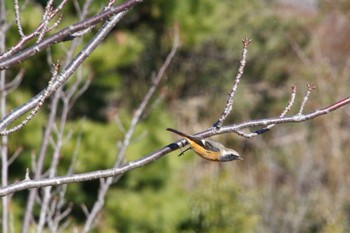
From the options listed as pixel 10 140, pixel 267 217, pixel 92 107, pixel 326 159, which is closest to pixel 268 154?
pixel 326 159

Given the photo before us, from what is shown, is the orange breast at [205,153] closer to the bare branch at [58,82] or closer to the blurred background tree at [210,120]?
the bare branch at [58,82]

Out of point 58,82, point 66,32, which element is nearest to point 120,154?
point 58,82

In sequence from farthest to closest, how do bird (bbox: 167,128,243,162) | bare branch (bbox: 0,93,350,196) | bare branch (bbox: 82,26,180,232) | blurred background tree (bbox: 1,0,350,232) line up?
blurred background tree (bbox: 1,0,350,232)
bare branch (bbox: 82,26,180,232)
bird (bbox: 167,128,243,162)
bare branch (bbox: 0,93,350,196)

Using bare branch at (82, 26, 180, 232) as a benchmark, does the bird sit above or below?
below

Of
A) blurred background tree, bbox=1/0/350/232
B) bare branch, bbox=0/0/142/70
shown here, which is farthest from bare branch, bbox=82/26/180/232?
bare branch, bbox=0/0/142/70

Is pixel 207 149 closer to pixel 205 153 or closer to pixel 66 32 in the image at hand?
pixel 205 153

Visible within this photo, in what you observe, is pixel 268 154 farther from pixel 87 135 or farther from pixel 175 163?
pixel 87 135

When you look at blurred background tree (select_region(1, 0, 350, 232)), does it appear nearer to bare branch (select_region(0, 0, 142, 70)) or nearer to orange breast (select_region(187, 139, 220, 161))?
orange breast (select_region(187, 139, 220, 161))

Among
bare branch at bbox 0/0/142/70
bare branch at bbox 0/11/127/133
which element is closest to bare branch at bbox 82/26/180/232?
bare branch at bbox 0/11/127/133

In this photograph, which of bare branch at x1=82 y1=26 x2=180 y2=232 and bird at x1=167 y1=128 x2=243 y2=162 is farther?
bare branch at x1=82 y1=26 x2=180 y2=232

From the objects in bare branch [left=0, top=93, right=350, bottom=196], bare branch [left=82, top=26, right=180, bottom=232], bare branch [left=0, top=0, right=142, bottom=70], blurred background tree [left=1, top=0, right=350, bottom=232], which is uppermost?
blurred background tree [left=1, top=0, right=350, bottom=232]

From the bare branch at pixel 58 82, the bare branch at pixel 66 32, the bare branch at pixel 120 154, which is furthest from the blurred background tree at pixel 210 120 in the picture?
the bare branch at pixel 66 32

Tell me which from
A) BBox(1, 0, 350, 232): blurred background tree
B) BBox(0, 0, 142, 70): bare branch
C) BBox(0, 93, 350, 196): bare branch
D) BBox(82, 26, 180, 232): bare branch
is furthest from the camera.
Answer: BBox(1, 0, 350, 232): blurred background tree

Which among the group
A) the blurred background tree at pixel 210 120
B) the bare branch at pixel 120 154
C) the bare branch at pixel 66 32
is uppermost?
the blurred background tree at pixel 210 120
